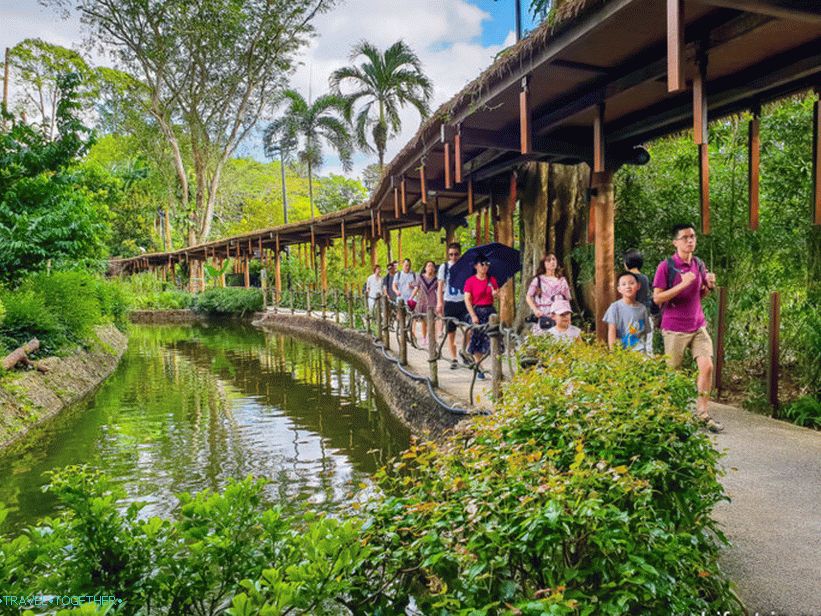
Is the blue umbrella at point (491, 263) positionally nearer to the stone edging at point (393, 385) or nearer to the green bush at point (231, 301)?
the stone edging at point (393, 385)

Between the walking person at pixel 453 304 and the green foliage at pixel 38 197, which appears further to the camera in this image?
the green foliage at pixel 38 197

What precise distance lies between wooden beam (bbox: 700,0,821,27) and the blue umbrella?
13.7 ft

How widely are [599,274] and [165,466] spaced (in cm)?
573

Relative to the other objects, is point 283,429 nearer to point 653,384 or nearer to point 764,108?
point 653,384

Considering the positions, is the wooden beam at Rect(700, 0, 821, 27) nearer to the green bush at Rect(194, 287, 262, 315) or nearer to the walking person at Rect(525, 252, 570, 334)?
the walking person at Rect(525, 252, 570, 334)

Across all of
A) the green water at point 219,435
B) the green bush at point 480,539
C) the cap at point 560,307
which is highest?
the cap at point 560,307

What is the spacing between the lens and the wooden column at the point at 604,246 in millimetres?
7398

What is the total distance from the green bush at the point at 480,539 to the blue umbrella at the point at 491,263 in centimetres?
471

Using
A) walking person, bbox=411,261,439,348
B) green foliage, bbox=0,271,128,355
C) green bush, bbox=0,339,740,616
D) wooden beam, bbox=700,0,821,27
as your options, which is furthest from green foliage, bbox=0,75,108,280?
wooden beam, bbox=700,0,821,27

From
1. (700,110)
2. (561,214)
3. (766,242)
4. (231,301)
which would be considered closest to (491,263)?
(561,214)

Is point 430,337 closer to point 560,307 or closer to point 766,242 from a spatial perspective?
point 560,307

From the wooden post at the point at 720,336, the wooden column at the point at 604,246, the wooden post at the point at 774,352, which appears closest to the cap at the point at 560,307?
the wooden column at the point at 604,246

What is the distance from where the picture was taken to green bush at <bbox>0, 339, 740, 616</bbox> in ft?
5.99

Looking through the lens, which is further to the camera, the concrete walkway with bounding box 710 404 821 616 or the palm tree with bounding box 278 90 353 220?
the palm tree with bounding box 278 90 353 220
